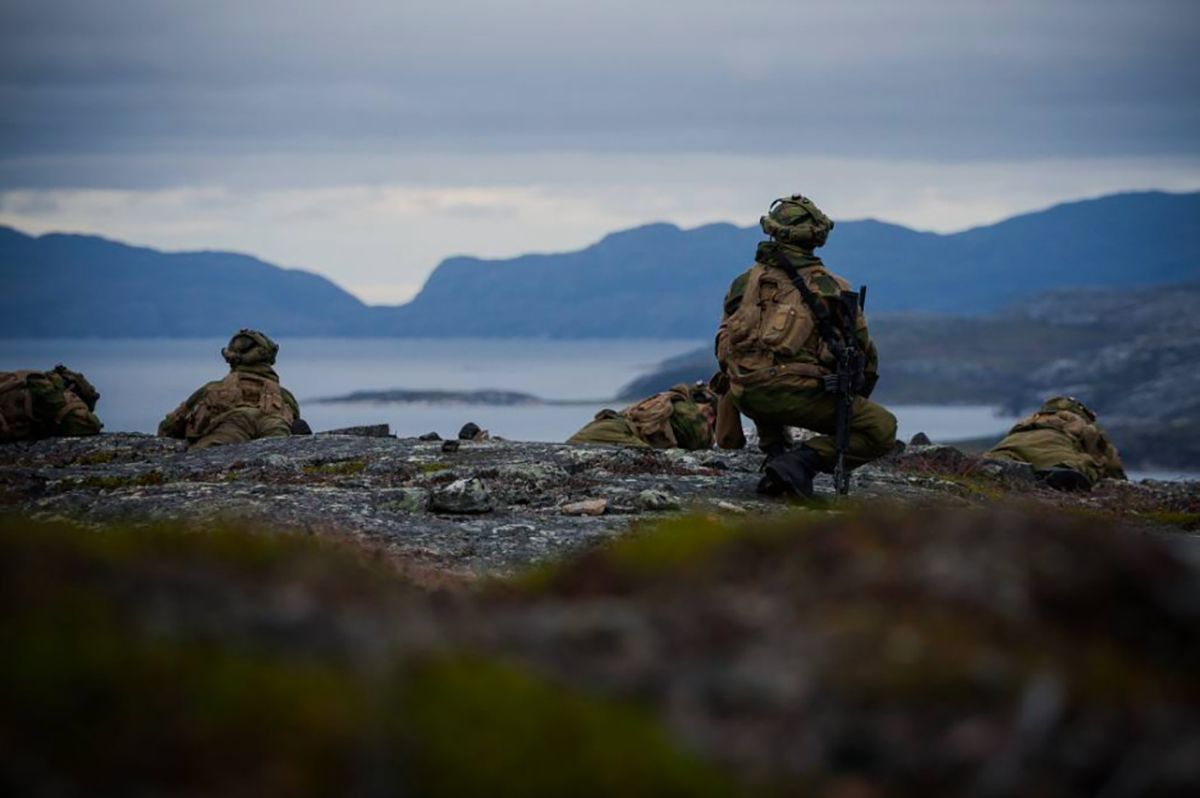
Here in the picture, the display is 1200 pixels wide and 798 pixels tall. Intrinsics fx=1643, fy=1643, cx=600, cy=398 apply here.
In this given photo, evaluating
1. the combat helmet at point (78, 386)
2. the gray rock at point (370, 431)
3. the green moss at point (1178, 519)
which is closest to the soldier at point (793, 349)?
the green moss at point (1178, 519)

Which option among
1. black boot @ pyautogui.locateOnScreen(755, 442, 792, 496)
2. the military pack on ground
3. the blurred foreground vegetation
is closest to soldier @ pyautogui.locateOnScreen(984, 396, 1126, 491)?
black boot @ pyautogui.locateOnScreen(755, 442, 792, 496)

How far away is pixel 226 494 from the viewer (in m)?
18.2

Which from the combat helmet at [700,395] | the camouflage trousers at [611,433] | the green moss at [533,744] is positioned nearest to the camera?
the green moss at [533,744]

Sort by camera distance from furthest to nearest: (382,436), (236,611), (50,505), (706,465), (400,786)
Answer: (382,436) → (706,465) → (50,505) → (236,611) → (400,786)

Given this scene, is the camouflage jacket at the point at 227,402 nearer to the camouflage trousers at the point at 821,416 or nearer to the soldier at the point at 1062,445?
the camouflage trousers at the point at 821,416

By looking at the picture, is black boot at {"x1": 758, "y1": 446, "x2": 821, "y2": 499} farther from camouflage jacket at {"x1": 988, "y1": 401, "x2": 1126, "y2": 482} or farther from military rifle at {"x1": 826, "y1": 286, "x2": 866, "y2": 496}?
camouflage jacket at {"x1": 988, "y1": 401, "x2": 1126, "y2": 482}

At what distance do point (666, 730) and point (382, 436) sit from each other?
22.6m

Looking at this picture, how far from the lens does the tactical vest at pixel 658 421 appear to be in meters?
27.2

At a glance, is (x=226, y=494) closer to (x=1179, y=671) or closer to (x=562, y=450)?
(x=562, y=450)

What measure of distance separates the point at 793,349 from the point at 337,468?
6832 millimetres

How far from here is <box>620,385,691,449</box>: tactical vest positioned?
89.4 feet

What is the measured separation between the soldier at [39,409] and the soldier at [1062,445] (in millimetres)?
16836

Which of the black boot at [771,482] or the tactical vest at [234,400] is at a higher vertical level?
the tactical vest at [234,400]

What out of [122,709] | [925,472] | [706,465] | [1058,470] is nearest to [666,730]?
[122,709]
